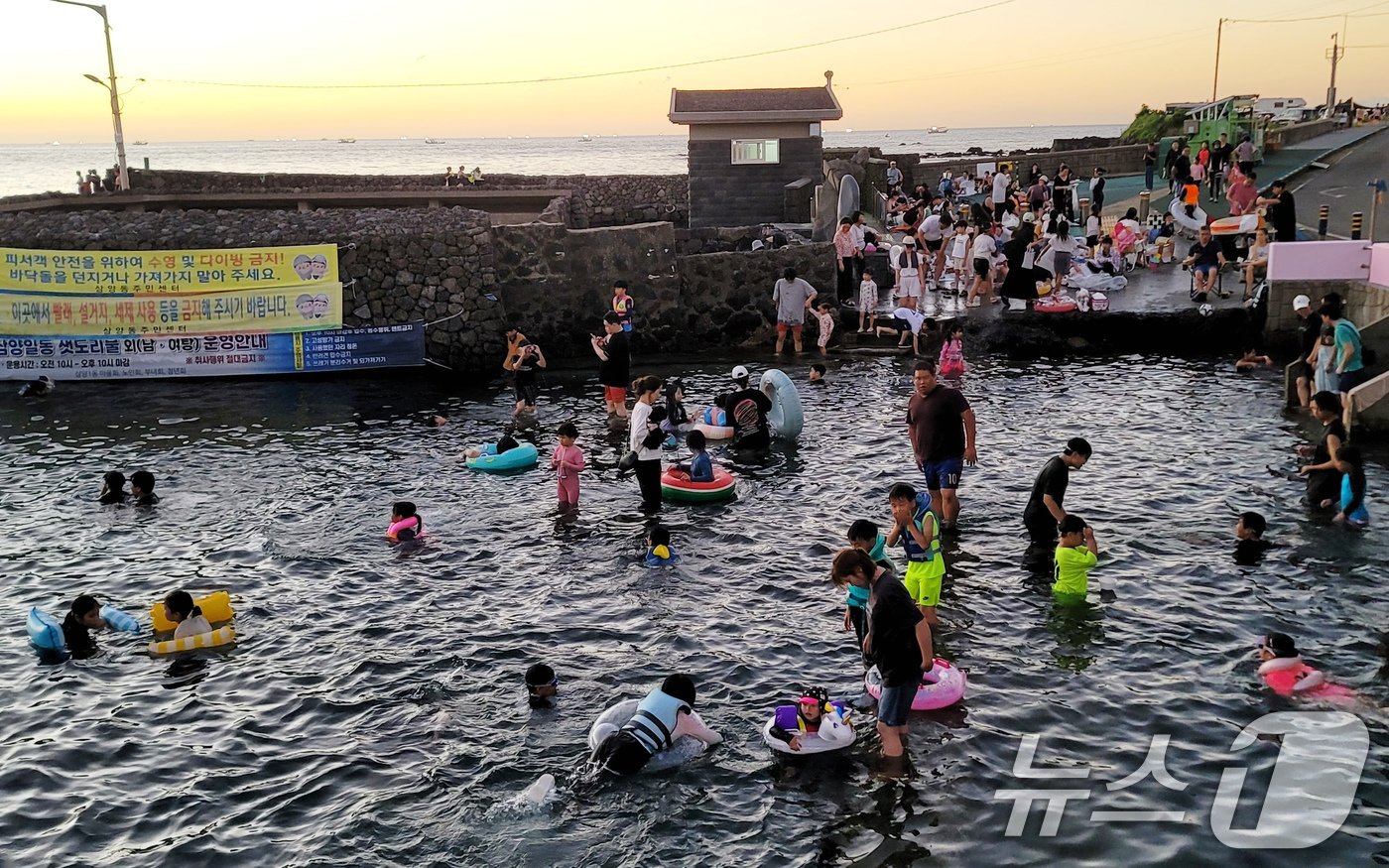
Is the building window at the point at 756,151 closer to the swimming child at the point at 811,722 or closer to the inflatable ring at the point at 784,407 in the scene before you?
the inflatable ring at the point at 784,407

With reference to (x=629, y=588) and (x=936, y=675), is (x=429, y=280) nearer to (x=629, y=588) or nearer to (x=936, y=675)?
(x=629, y=588)

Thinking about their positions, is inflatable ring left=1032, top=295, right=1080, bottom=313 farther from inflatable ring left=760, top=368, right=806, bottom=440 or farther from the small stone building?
the small stone building

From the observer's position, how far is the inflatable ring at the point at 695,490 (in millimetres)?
17453

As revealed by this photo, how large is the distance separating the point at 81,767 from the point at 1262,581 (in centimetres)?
1285

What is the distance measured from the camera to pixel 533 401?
2361cm

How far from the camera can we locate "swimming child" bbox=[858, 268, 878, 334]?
27328mm

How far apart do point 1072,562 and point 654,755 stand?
18.9 ft

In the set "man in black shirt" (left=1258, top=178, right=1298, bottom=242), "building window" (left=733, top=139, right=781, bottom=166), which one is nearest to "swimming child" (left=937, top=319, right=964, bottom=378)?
"man in black shirt" (left=1258, top=178, right=1298, bottom=242)

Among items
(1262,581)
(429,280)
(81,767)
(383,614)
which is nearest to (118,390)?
(429,280)

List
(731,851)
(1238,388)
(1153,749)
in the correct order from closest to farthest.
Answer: (731,851), (1153,749), (1238,388)

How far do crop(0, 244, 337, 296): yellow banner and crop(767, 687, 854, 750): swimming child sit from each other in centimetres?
2038

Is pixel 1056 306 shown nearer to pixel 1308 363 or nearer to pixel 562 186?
pixel 1308 363

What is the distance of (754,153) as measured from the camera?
3912 cm

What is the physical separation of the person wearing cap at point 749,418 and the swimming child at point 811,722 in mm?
10110
